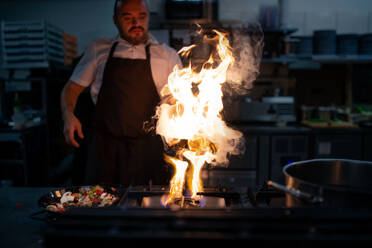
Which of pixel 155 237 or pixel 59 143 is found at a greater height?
pixel 155 237

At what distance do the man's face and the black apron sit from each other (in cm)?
16

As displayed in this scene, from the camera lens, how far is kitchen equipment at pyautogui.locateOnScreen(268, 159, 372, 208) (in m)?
0.87

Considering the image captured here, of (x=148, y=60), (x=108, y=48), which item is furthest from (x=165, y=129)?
(x=108, y=48)

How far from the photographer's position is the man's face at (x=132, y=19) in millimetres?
2055

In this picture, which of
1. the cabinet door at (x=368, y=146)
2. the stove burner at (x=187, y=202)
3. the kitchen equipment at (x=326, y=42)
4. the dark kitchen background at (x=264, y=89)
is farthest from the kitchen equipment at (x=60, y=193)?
the kitchen equipment at (x=326, y=42)

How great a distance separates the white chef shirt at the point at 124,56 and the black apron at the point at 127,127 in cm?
4

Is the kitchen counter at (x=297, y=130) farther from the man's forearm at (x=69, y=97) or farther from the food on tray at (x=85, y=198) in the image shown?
the food on tray at (x=85, y=198)

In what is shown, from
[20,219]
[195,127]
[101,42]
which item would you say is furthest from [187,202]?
[101,42]

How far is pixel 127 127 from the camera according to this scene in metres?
2.14

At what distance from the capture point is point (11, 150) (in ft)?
13.5

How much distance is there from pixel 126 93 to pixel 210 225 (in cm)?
165

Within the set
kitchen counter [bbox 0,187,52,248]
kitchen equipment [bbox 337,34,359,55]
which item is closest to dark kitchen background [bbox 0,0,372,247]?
kitchen equipment [bbox 337,34,359,55]

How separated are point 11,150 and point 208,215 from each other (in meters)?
4.17

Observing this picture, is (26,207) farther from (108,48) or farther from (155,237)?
(108,48)
